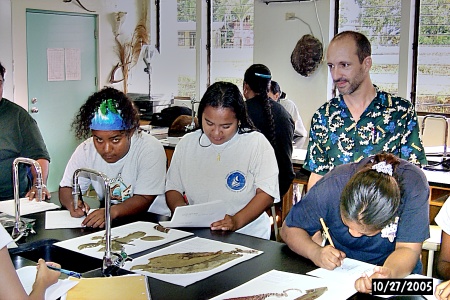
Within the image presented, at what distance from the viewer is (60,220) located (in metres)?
2.38

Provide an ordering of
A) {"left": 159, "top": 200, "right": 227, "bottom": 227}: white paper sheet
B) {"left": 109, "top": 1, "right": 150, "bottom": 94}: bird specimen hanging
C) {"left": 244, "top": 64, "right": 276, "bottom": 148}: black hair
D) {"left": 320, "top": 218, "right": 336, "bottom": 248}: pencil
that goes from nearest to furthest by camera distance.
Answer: {"left": 320, "top": 218, "right": 336, "bottom": 248}: pencil < {"left": 159, "top": 200, "right": 227, "bottom": 227}: white paper sheet < {"left": 244, "top": 64, "right": 276, "bottom": 148}: black hair < {"left": 109, "top": 1, "right": 150, "bottom": 94}: bird specimen hanging

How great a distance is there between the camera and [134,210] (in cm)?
246

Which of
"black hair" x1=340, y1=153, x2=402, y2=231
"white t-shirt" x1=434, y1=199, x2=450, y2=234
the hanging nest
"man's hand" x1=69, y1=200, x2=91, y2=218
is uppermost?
the hanging nest

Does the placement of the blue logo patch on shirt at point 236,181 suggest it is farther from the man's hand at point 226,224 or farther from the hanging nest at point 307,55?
the hanging nest at point 307,55

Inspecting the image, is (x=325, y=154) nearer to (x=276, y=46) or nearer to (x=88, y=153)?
(x=88, y=153)

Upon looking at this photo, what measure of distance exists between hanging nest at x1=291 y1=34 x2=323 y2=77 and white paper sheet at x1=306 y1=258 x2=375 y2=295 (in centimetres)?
451

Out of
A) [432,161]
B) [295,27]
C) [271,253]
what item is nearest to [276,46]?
[295,27]

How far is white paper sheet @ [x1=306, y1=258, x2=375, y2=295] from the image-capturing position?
1.67 metres

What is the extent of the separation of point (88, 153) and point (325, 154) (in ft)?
3.73

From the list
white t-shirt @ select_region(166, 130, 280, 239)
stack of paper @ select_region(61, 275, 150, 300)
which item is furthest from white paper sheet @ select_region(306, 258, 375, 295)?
white t-shirt @ select_region(166, 130, 280, 239)

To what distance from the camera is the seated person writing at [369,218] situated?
5.55ft

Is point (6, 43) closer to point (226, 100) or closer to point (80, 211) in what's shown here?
point (80, 211)
